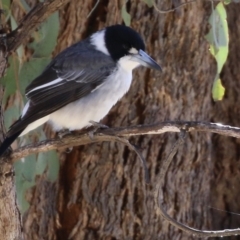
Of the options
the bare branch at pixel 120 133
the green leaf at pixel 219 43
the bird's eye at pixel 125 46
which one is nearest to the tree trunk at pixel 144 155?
the bird's eye at pixel 125 46

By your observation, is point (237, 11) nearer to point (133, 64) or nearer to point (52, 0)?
point (133, 64)

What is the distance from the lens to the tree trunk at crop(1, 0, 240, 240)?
2.37m

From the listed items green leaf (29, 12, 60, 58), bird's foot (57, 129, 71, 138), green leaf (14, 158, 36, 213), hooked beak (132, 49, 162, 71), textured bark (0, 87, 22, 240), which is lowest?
textured bark (0, 87, 22, 240)

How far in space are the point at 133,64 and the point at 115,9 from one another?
0.46 metres

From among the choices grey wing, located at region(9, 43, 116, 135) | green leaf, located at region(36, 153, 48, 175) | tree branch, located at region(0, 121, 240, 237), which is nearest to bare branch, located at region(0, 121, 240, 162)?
tree branch, located at region(0, 121, 240, 237)

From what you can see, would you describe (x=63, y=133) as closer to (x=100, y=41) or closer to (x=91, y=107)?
(x=91, y=107)

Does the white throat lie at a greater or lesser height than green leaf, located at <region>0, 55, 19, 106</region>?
greater

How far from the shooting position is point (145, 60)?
1.94 meters

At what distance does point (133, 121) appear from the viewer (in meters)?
2.40

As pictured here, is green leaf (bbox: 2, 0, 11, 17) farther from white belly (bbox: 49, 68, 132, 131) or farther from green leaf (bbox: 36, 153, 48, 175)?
green leaf (bbox: 36, 153, 48, 175)

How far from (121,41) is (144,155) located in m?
0.52

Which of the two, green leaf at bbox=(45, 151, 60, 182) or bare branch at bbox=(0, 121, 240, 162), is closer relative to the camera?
bare branch at bbox=(0, 121, 240, 162)

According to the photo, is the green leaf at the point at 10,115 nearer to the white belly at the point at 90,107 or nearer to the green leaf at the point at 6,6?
the white belly at the point at 90,107

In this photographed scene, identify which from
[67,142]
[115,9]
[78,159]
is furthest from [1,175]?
[115,9]
